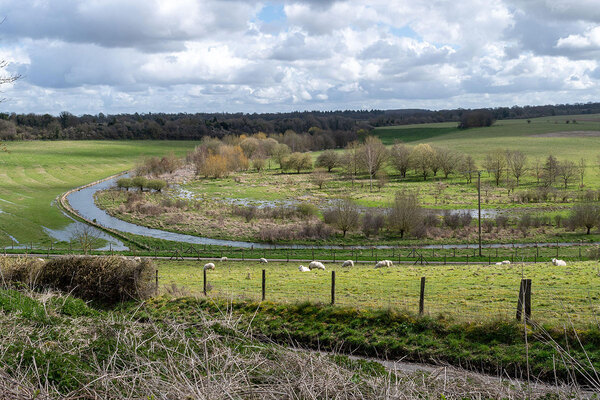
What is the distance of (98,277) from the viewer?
63.1ft

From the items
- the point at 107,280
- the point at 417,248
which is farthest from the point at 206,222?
the point at 107,280

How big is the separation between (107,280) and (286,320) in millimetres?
7418

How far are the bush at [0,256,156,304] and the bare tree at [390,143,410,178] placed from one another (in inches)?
3379

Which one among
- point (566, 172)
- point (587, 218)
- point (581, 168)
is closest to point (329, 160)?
point (566, 172)

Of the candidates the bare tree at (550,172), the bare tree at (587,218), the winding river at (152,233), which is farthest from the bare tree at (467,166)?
the winding river at (152,233)

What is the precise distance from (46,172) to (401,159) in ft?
239

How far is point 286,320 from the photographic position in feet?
53.9

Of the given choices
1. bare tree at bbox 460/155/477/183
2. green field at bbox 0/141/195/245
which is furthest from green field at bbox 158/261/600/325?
bare tree at bbox 460/155/477/183

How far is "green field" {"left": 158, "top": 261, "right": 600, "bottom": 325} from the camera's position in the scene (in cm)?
1570

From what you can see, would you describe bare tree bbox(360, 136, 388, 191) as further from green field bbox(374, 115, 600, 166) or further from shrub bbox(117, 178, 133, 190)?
shrub bbox(117, 178, 133, 190)

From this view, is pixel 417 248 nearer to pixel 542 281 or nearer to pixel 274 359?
pixel 542 281

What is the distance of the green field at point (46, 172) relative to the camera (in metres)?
57.9

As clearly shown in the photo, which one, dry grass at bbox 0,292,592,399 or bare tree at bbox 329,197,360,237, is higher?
dry grass at bbox 0,292,592,399

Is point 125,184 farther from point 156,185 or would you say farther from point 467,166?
point 467,166
